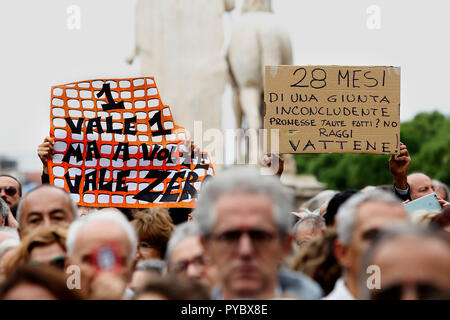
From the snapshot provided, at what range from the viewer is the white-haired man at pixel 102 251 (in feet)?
11.5

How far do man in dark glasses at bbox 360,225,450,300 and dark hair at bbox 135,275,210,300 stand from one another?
0.58 metres

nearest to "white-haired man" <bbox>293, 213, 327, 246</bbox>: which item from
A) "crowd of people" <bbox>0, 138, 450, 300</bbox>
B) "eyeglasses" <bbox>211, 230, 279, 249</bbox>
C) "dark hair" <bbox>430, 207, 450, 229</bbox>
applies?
"dark hair" <bbox>430, 207, 450, 229</bbox>

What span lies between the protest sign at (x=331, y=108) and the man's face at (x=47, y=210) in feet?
7.55

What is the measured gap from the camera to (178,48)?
589 inches

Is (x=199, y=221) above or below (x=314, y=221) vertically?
above

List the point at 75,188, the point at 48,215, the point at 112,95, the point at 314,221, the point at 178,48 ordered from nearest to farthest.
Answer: the point at 48,215, the point at 314,221, the point at 75,188, the point at 112,95, the point at 178,48

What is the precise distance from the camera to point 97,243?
364 centimetres

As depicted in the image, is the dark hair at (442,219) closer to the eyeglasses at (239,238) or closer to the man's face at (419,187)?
the eyeglasses at (239,238)

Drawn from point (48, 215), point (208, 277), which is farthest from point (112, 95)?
point (208, 277)

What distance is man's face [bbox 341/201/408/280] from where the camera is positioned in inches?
135

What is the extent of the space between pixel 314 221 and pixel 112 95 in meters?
1.98

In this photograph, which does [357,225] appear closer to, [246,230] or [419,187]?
[246,230]

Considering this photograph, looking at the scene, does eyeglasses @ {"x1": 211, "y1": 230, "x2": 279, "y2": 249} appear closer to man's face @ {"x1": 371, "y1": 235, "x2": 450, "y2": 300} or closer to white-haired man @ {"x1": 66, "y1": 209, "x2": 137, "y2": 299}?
man's face @ {"x1": 371, "y1": 235, "x2": 450, "y2": 300}
